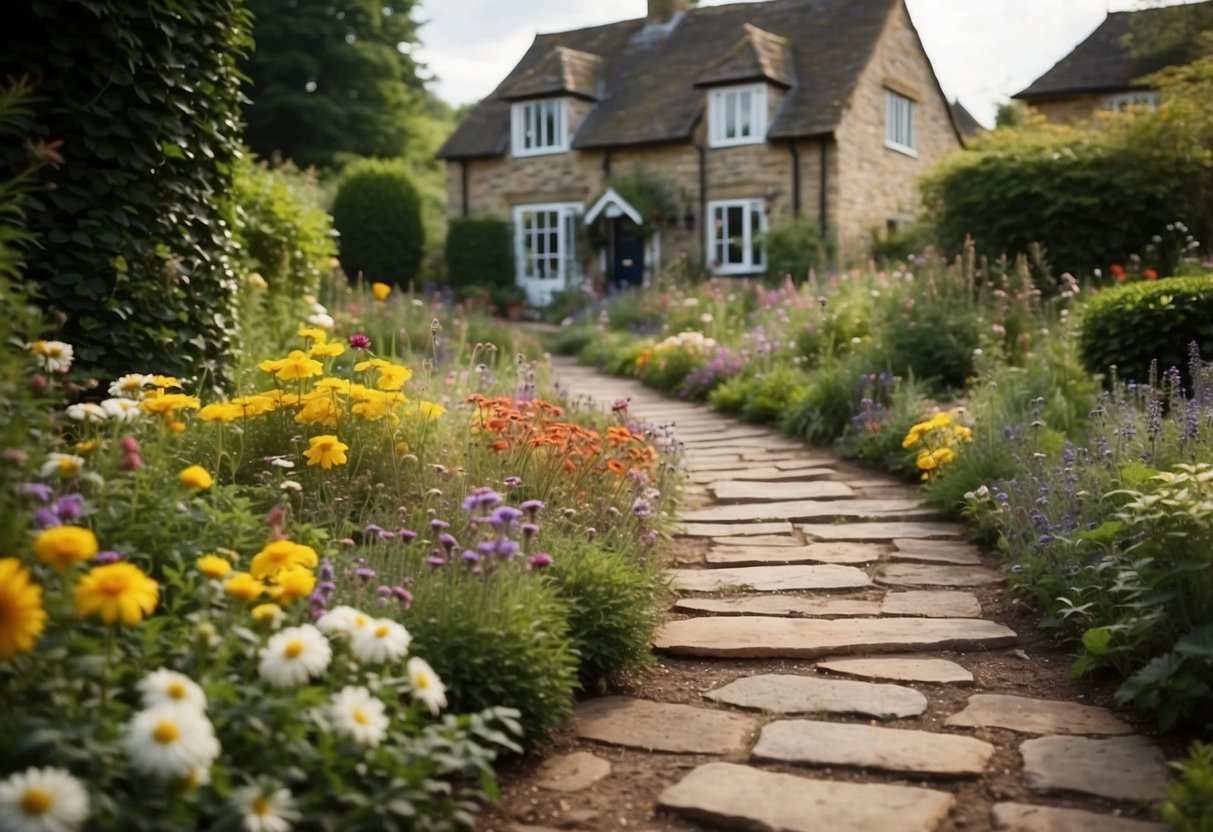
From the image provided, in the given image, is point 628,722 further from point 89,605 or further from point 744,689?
point 89,605

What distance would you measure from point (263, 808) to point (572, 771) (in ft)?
3.60

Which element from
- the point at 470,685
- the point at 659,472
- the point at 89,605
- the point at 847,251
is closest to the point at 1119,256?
the point at 847,251

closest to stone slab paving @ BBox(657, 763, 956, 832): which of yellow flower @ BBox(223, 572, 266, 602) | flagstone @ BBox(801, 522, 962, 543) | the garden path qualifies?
the garden path

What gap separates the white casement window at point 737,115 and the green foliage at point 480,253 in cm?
459

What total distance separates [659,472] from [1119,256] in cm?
939

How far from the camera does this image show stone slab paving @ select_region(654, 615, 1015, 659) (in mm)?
3752

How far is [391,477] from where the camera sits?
4.25m

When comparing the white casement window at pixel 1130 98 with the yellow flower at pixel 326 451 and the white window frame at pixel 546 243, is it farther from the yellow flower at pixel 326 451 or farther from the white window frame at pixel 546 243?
the yellow flower at pixel 326 451

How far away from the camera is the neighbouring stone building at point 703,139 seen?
19.0 m

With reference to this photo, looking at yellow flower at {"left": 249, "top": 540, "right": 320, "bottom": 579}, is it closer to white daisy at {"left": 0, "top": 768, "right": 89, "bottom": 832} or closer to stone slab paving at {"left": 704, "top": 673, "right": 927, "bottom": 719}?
white daisy at {"left": 0, "top": 768, "right": 89, "bottom": 832}

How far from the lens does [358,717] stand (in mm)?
2131

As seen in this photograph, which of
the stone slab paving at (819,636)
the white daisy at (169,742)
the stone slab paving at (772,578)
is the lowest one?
the stone slab paving at (819,636)

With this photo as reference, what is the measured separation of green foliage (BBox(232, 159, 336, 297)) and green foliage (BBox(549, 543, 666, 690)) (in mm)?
4207

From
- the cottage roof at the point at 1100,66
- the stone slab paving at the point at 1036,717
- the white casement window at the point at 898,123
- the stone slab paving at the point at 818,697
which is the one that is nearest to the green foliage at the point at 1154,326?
the stone slab paving at the point at 1036,717
